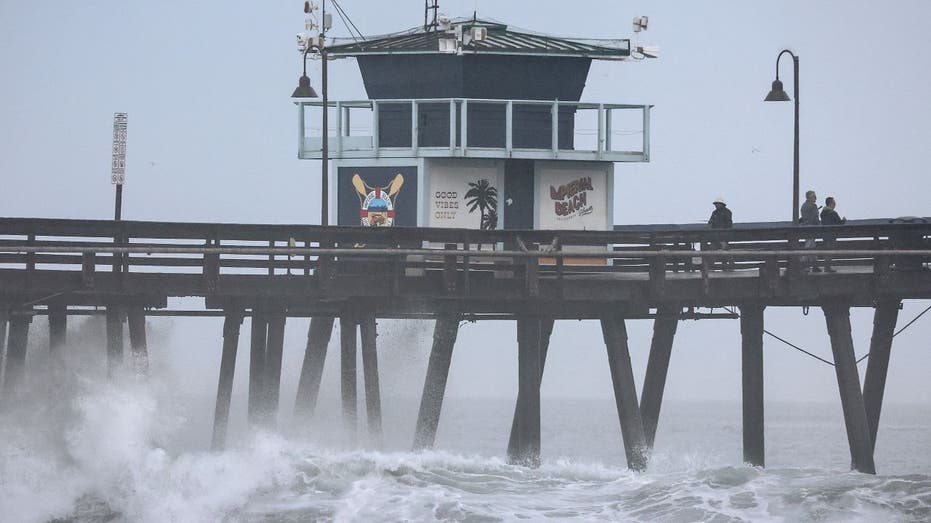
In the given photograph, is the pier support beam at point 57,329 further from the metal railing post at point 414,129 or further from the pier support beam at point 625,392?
the pier support beam at point 625,392

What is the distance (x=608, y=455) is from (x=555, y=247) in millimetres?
33715

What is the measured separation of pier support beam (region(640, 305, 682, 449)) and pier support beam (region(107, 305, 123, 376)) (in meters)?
9.77

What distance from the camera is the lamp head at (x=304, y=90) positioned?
113 ft

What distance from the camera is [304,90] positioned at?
34531 millimetres

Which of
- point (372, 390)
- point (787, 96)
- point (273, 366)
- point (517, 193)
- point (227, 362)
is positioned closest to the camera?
point (273, 366)

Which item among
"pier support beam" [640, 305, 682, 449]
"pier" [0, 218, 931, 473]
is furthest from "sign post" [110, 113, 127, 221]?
"pier support beam" [640, 305, 682, 449]

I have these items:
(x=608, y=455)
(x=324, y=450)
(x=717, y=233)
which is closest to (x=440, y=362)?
(x=324, y=450)

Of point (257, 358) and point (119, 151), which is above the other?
point (119, 151)

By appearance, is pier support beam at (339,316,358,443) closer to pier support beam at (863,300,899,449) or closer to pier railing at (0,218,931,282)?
pier railing at (0,218,931,282)

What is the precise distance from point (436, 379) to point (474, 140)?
4.91 meters

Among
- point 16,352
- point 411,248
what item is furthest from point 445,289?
point 16,352

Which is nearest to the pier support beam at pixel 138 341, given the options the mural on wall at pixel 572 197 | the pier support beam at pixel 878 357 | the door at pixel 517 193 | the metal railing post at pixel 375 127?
the metal railing post at pixel 375 127

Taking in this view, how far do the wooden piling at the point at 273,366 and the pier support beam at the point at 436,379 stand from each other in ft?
10.6

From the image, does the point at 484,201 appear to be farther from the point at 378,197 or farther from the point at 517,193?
the point at 378,197
